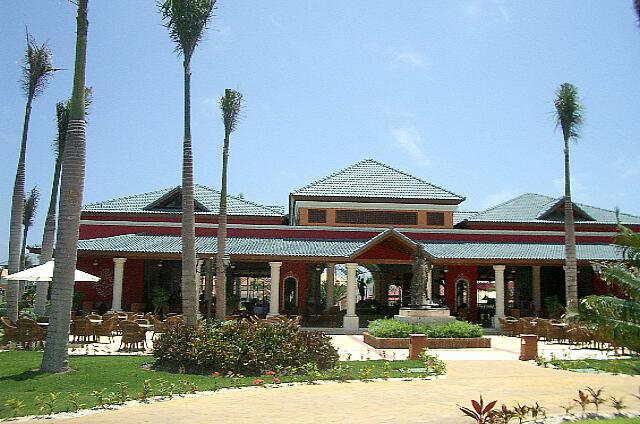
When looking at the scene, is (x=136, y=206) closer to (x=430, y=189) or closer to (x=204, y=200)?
(x=204, y=200)

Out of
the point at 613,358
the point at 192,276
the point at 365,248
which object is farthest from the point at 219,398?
the point at 365,248

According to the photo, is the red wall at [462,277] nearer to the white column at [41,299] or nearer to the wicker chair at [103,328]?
the wicker chair at [103,328]

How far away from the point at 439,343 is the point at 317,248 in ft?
31.3

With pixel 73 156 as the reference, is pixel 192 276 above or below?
below

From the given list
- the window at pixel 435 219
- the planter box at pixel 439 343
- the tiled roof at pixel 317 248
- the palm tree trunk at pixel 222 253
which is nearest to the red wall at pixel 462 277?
the tiled roof at pixel 317 248

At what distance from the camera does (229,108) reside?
72.5 feet

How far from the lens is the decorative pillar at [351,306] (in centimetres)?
2572

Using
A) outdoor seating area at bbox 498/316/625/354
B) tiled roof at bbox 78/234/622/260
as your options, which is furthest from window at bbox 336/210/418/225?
outdoor seating area at bbox 498/316/625/354

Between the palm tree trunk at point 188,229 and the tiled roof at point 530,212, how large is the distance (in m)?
18.9

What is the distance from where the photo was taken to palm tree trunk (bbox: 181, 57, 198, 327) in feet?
51.3

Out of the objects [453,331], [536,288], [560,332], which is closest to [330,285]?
[536,288]

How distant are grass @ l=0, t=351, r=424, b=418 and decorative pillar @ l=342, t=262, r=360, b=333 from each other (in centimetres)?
1093

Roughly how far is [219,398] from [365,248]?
15.7 m

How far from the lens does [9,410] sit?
9.05 m
